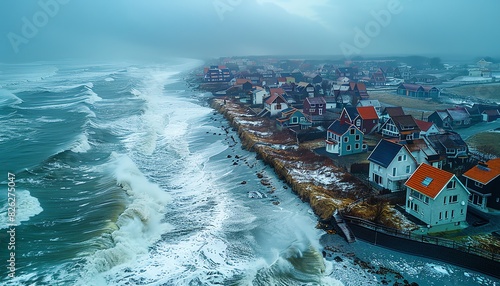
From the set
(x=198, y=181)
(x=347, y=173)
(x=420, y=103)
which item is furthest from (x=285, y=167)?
(x=420, y=103)

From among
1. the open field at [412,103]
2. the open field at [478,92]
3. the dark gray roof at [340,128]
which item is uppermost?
the dark gray roof at [340,128]

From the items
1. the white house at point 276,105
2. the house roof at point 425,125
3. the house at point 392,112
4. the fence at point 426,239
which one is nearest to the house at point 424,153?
the fence at point 426,239

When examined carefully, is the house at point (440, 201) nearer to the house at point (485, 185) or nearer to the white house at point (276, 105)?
the house at point (485, 185)

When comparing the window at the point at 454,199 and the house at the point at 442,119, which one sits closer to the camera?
the window at the point at 454,199

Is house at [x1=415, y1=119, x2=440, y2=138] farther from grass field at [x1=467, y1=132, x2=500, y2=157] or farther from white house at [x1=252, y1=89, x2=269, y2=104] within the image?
white house at [x1=252, y1=89, x2=269, y2=104]

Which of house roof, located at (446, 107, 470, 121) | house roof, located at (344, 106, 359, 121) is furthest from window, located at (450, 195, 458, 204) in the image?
house roof, located at (446, 107, 470, 121)

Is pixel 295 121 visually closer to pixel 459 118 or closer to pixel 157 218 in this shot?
pixel 459 118

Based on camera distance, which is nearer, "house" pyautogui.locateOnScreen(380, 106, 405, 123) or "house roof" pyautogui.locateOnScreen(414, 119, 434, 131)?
"house roof" pyautogui.locateOnScreen(414, 119, 434, 131)

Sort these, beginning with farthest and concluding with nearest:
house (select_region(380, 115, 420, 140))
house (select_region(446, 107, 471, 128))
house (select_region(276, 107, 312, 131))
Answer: house (select_region(446, 107, 471, 128)), house (select_region(276, 107, 312, 131)), house (select_region(380, 115, 420, 140))
